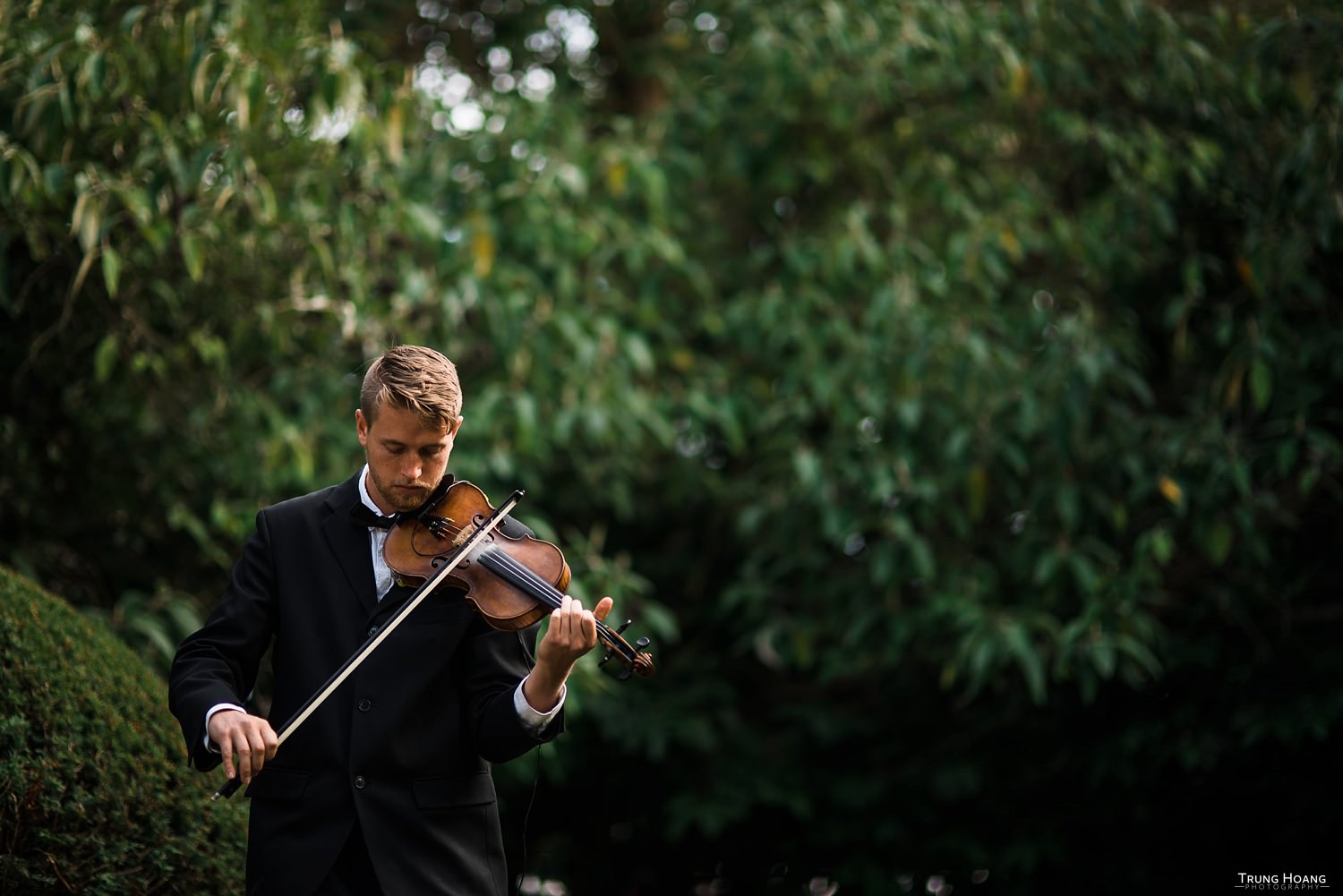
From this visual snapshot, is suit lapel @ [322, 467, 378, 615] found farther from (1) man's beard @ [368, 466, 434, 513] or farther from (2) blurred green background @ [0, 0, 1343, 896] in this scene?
(2) blurred green background @ [0, 0, 1343, 896]

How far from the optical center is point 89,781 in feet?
9.55

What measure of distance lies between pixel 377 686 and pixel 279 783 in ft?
0.79

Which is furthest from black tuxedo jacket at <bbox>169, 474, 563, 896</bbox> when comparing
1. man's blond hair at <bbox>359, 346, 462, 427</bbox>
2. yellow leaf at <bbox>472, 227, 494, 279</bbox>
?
yellow leaf at <bbox>472, 227, 494, 279</bbox>

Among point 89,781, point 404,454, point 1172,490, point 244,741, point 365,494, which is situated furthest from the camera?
point 1172,490

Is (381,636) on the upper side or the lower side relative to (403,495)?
lower

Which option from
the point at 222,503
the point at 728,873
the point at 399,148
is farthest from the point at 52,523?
the point at 728,873

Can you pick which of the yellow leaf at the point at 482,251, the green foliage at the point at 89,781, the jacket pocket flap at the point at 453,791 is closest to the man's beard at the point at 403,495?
the jacket pocket flap at the point at 453,791

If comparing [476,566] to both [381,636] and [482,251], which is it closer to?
[381,636]

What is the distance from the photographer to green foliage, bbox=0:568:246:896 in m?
2.81

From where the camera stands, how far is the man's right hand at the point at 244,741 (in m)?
2.14

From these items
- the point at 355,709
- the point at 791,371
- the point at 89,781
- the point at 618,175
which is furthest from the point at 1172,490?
the point at 89,781

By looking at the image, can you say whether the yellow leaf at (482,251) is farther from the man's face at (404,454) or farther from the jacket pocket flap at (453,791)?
the jacket pocket flap at (453,791)

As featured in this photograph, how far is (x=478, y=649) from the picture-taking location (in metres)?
2.52

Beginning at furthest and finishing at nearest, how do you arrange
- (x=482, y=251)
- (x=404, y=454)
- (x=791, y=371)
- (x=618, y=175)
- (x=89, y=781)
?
(x=791, y=371)
(x=618, y=175)
(x=482, y=251)
(x=89, y=781)
(x=404, y=454)
